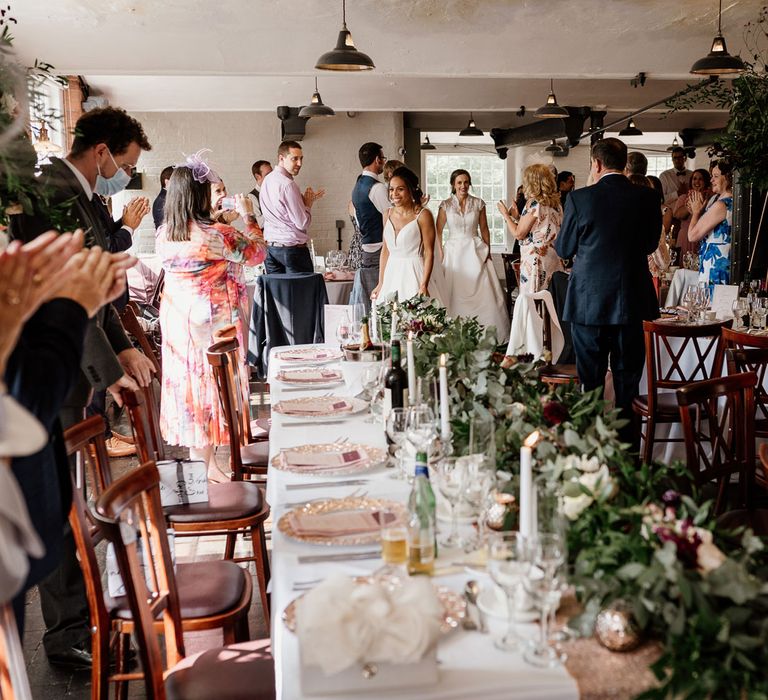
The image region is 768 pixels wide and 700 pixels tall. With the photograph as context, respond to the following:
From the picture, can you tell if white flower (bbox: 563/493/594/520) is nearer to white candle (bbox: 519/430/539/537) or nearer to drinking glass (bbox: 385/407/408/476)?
white candle (bbox: 519/430/539/537)

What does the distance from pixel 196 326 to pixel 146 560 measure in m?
2.91

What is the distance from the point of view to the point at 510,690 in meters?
1.33

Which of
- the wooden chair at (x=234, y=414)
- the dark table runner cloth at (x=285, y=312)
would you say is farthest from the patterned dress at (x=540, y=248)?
the wooden chair at (x=234, y=414)

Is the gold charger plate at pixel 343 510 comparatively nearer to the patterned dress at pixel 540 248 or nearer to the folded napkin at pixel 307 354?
the folded napkin at pixel 307 354

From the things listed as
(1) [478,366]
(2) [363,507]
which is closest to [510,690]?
(2) [363,507]

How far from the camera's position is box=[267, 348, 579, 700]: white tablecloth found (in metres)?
1.32

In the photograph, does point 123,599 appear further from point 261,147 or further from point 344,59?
point 261,147

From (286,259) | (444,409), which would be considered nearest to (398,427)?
(444,409)

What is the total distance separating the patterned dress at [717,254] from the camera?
6898mm

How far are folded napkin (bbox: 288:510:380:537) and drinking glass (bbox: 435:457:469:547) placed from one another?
0.16 meters

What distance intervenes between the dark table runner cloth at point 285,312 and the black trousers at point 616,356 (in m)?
3.01

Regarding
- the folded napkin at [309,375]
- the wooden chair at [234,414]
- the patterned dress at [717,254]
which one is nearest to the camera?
the wooden chair at [234,414]

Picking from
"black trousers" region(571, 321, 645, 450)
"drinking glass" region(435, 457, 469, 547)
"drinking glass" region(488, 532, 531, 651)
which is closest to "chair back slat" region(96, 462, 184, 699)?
"drinking glass" region(435, 457, 469, 547)

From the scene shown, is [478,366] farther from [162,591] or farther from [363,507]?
[162,591]
